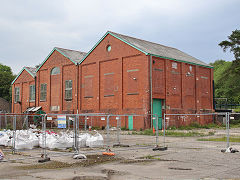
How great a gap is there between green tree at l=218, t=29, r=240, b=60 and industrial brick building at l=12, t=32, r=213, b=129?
18.1ft

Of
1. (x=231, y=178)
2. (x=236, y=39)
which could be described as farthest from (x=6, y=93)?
(x=231, y=178)

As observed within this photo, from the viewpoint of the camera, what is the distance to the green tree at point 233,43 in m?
45.1

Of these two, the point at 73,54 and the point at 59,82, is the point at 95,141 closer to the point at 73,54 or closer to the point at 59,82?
the point at 59,82

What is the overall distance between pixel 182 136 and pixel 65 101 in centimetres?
2300

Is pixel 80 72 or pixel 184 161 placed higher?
pixel 80 72

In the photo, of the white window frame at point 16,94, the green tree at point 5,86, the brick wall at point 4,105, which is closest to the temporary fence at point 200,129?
the white window frame at point 16,94

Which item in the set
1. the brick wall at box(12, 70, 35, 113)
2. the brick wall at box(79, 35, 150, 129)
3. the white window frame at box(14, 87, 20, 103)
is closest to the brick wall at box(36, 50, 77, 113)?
the brick wall at box(79, 35, 150, 129)

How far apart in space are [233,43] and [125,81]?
64.7 feet

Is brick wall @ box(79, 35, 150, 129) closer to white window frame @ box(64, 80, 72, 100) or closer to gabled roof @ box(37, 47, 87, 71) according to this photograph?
white window frame @ box(64, 80, 72, 100)

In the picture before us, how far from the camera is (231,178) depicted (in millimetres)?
8695

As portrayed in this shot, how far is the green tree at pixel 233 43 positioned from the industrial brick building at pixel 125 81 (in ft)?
18.1

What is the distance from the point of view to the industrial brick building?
33.9 metres

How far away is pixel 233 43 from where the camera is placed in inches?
1778

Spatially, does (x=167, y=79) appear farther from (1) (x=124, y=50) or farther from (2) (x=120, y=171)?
(2) (x=120, y=171)
